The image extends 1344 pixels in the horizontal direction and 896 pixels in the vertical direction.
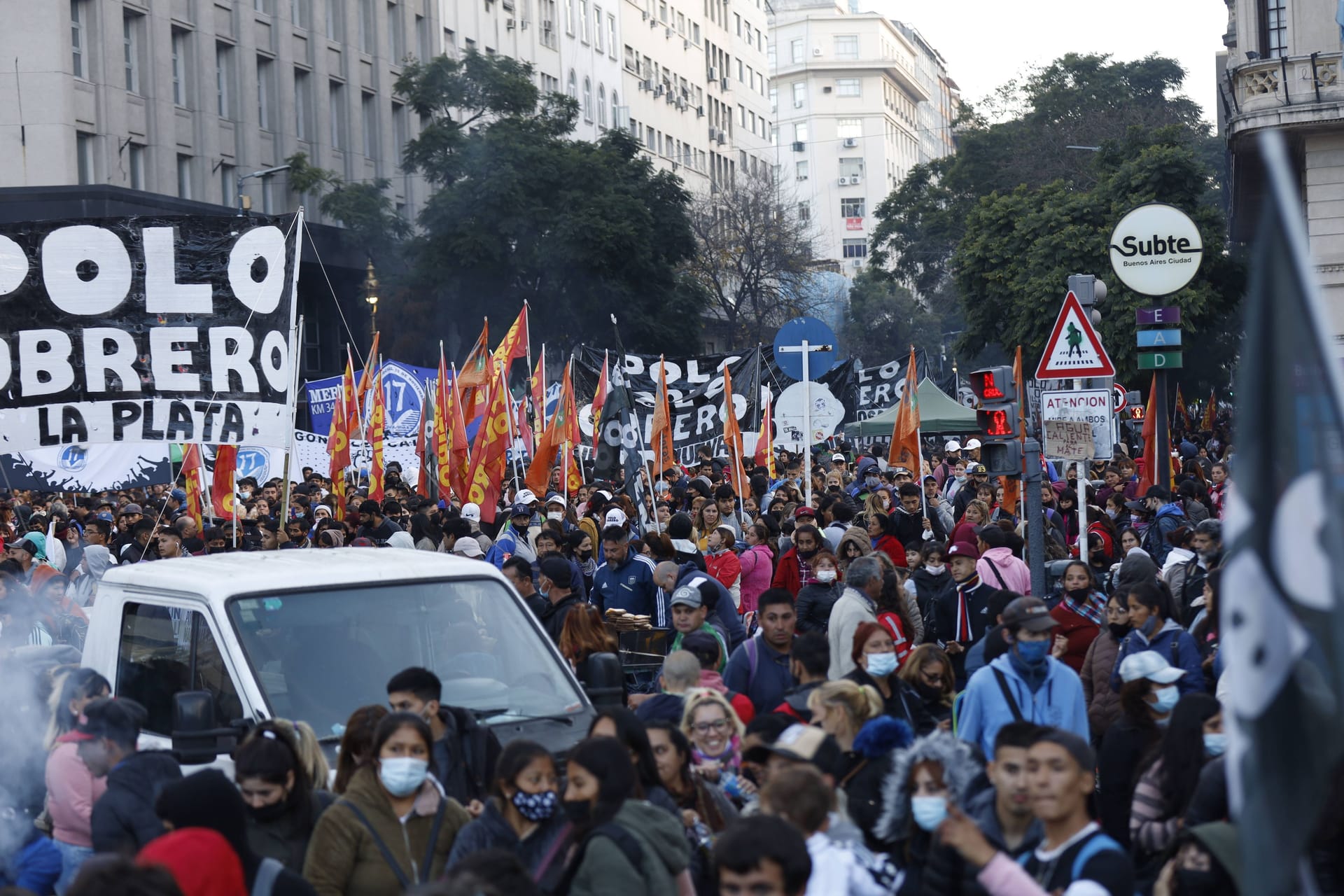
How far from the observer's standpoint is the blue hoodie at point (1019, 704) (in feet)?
23.3

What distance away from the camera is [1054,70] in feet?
227

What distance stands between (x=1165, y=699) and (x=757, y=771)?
1774 millimetres

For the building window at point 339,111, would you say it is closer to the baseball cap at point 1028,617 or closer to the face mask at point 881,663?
the face mask at point 881,663

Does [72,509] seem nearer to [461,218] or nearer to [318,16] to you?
[461,218]

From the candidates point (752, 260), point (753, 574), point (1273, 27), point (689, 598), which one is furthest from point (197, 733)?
point (752, 260)

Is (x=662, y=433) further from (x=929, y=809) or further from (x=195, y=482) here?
(x=929, y=809)

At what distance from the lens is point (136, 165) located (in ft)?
144

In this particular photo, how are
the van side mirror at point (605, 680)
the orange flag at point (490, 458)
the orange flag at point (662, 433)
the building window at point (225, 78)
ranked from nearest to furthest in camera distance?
the van side mirror at point (605, 680) < the orange flag at point (490, 458) < the orange flag at point (662, 433) < the building window at point (225, 78)

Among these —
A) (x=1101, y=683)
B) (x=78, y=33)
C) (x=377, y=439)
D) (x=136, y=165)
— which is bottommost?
(x=1101, y=683)

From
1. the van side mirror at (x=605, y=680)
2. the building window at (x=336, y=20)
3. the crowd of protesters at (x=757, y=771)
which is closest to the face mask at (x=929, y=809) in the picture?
the crowd of protesters at (x=757, y=771)

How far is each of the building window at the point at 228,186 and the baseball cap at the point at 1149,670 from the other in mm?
44057

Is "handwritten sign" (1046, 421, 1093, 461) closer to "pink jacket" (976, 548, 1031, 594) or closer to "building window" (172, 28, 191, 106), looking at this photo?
"pink jacket" (976, 548, 1031, 594)

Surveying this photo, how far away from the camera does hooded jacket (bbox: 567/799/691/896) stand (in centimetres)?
491

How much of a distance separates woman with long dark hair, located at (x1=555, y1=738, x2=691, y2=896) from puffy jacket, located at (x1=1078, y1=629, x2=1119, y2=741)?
3.76m
